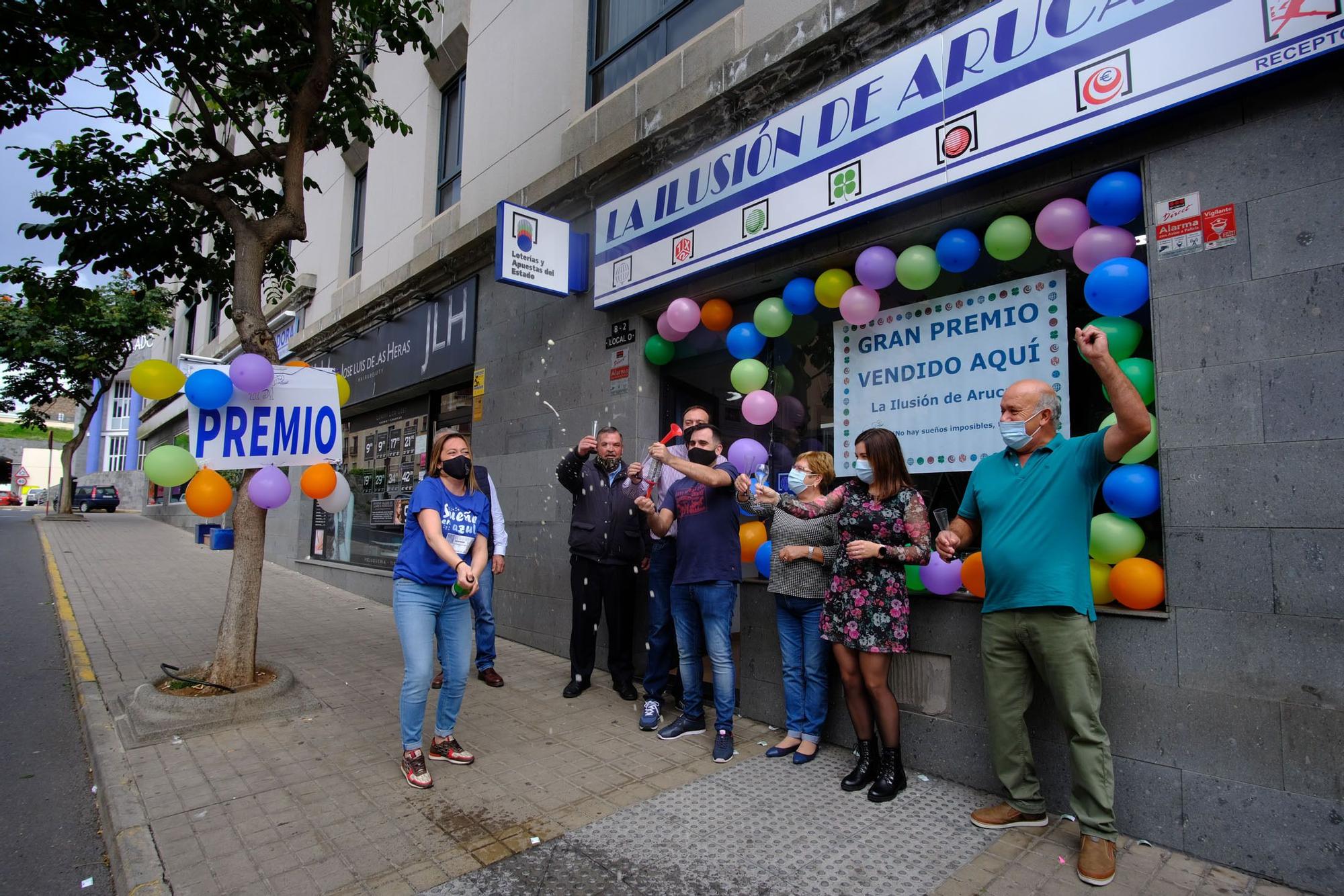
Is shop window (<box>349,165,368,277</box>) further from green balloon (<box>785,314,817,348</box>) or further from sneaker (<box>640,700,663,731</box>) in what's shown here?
sneaker (<box>640,700,663,731</box>)

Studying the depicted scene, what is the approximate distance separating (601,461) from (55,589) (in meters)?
10.3

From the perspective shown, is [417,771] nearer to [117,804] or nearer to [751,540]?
[117,804]

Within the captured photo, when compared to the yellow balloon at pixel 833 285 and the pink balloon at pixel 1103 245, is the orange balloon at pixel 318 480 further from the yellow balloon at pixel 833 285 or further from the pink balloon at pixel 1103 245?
the pink balloon at pixel 1103 245

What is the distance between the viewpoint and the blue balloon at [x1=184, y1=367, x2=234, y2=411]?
4.54m

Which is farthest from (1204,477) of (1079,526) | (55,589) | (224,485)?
(55,589)

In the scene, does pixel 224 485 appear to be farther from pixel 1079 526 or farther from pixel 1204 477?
pixel 1204 477

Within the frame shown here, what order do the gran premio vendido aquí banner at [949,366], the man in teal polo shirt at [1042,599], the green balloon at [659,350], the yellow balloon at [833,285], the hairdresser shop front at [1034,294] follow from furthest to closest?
the green balloon at [659,350]
the yellow balloon at [833,285]
the gran premio vendido aquí banner at [949,366]
the hairdresser shop front at [1034,294]
the man in teal polo shirt at [1042,599]

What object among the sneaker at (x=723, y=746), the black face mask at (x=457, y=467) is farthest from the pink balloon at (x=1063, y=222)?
the black face mask at (x=457, y=467)

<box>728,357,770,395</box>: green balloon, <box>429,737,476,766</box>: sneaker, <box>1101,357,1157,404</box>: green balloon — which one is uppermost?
<box>728,357,770,395</box>: green balloon

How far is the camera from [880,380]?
4617mm

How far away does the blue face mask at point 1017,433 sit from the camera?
3074 millimetres

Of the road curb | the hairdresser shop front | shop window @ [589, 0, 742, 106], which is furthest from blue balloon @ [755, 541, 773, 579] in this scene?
shop window @ [589, 0, 742, 106]

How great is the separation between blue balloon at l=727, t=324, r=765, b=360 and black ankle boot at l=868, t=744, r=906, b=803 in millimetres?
2773

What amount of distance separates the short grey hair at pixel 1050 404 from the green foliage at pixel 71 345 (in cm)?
2472
